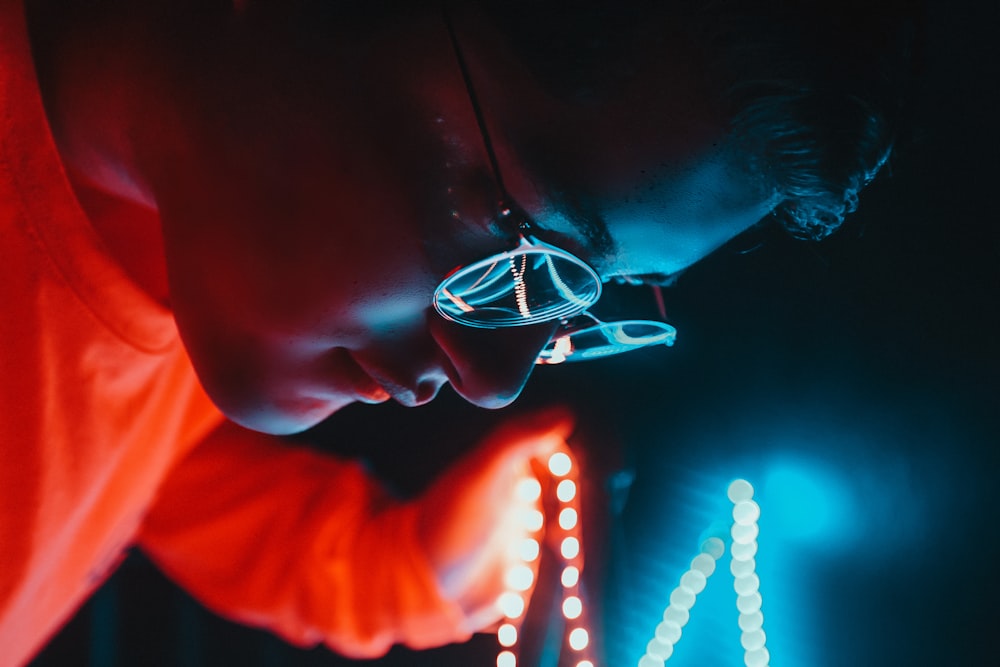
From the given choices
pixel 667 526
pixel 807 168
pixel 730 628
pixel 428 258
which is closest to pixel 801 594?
pixel 730 628

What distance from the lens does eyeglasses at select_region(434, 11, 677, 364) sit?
2.35ft

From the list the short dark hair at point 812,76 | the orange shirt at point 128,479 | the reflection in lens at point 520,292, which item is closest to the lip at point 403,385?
the reflection in lens at point 520,292

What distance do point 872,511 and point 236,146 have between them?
1607mm

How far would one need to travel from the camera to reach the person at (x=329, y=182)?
A: 0.64 meters

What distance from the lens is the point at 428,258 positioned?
0.75 meters

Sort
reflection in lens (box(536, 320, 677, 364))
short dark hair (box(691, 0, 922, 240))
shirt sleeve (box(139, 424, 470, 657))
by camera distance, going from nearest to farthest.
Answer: short dark hair (box(691, 0, 922, 240)) < reflection in lens (box(536, 320, 677, 364)) < shirt sleeve (box(139, 424, 470, 657))

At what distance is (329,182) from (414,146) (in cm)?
11

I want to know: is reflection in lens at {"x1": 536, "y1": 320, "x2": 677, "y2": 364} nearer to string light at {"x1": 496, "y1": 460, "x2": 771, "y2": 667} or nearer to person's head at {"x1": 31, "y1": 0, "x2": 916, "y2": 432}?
person's head at {"x1": 31, "y1": 0, "x2": 916, "y2": 432}

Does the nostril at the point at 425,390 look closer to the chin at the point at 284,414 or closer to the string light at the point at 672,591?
the chin at the point at 284,414

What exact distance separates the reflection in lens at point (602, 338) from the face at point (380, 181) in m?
0.26

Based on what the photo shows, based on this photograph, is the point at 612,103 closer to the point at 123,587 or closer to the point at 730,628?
the point at 730,628

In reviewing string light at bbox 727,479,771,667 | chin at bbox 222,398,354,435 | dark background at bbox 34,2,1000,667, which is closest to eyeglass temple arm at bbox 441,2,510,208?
chin at bbox 222,398,354,435

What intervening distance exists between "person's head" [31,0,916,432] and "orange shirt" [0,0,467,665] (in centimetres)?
14

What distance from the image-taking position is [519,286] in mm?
918
